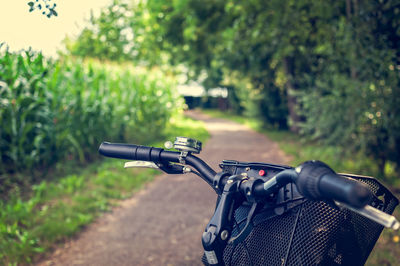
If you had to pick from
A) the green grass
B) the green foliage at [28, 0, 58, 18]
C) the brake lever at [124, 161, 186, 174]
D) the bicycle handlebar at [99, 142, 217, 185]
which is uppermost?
the green foliage at [28, 0, 58, 18]

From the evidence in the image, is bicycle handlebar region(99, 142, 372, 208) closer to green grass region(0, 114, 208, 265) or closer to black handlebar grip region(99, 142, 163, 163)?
black handlebar grip region(99, 142, 163, 163)

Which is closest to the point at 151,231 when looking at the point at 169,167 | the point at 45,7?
the point at 169,167

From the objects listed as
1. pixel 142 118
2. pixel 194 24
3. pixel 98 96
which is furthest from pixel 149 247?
pixel 194 24

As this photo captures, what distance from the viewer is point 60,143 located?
228 inches

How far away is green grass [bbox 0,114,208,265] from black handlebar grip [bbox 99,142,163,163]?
8.24 feet

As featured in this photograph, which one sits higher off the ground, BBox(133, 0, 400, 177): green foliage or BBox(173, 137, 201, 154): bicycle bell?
BBox(133, 0, 400, 177): green foliage

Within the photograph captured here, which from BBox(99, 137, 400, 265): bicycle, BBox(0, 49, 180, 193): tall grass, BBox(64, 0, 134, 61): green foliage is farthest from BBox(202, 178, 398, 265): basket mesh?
BBox(0, 49, 180, 193): tall grass

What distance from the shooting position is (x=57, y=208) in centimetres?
458

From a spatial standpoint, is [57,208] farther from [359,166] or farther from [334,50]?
[334,50]

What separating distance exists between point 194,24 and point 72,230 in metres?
7.47

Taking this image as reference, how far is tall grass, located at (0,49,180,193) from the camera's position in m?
4.88

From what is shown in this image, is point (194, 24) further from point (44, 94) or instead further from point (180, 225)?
point (180, 225)

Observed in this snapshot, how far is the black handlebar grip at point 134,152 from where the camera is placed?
137cm

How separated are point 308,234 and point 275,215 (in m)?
Answer: 0.12
